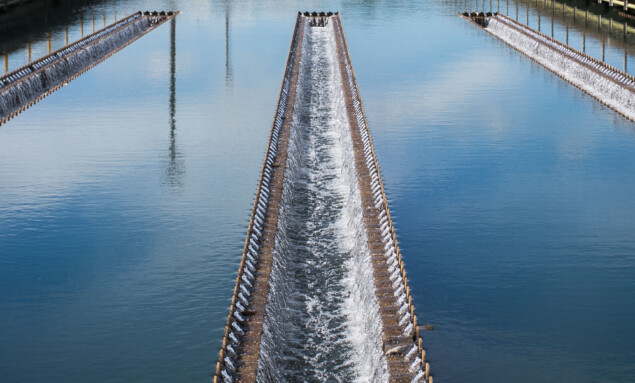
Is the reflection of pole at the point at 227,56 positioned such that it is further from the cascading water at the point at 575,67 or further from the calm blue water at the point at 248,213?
the cascading water at the point at 575,67

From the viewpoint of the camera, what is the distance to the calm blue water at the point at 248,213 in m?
22.7

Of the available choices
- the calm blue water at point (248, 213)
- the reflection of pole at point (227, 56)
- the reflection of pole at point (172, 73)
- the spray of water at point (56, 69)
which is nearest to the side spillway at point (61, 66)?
the spray of water at point (56, 69)

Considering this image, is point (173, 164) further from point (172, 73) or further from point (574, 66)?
point (574, 66)

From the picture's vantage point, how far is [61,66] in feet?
190

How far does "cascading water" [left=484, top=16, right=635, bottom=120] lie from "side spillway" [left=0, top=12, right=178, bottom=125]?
31.1 m

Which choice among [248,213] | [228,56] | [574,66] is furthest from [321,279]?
[228,56]

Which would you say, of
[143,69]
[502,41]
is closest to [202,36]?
[143,69]

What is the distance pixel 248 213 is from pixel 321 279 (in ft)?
20.5

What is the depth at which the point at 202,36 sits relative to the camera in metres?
74.2

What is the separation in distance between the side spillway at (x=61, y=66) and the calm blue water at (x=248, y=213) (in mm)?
1317

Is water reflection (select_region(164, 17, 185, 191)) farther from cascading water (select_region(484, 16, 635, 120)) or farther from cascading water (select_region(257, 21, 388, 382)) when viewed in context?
cascading water (select_region(484, 16, 635, 120))

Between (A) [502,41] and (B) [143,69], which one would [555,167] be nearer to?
(B) [143,69]

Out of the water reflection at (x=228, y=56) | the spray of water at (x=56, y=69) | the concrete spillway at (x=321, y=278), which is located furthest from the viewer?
the water reflection at (x=228, y=56)

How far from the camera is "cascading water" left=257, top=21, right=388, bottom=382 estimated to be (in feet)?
71.1
